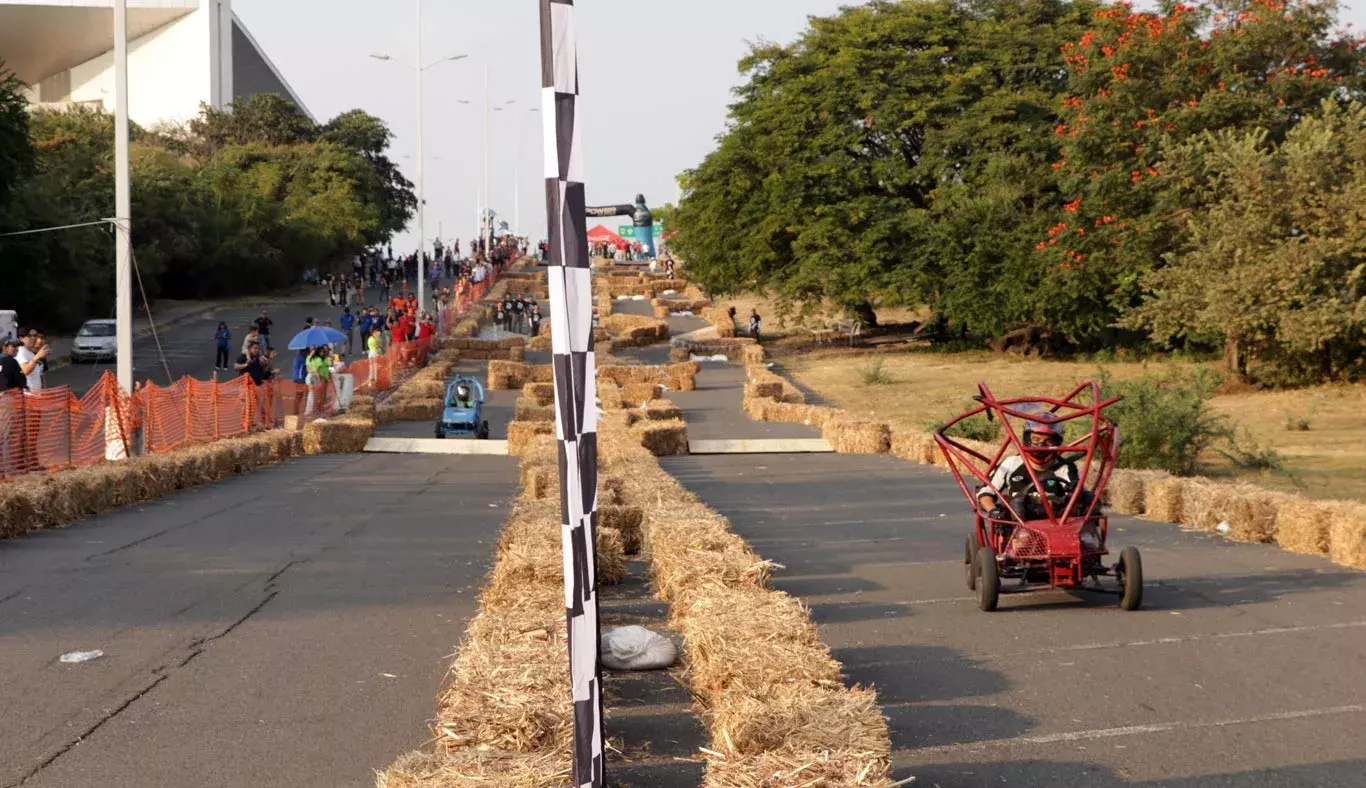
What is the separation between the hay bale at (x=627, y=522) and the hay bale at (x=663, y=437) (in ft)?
39.6

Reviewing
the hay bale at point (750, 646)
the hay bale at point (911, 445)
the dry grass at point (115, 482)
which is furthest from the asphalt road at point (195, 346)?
the hay bale at point (750, 646)

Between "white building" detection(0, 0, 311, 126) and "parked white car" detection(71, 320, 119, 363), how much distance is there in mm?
46631

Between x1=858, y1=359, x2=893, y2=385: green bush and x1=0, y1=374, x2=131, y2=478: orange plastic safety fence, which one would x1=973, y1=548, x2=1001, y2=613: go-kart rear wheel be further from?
x1=858, y1=359, x2=893, y2=385: green bush

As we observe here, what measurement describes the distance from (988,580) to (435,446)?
18993 millimetres

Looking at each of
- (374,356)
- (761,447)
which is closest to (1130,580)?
(761,447)

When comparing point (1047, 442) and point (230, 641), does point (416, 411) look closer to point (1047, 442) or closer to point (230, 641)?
point (1047, 442)

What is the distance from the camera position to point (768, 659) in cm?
666

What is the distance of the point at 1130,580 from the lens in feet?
31.7

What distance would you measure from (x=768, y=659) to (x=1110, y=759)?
4.99ft

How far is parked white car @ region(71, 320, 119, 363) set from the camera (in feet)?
152

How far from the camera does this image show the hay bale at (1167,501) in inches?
609

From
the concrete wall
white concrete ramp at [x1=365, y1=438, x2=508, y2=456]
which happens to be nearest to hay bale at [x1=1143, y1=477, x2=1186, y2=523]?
white concrete ramp at [x1=365, y1=438, x2=508, y2=456]

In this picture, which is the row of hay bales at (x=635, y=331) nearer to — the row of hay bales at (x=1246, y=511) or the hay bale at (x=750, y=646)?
the row of hay bales at (x=1246, y=511)

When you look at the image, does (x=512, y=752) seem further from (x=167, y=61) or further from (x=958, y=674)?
(x=167, y=61)
